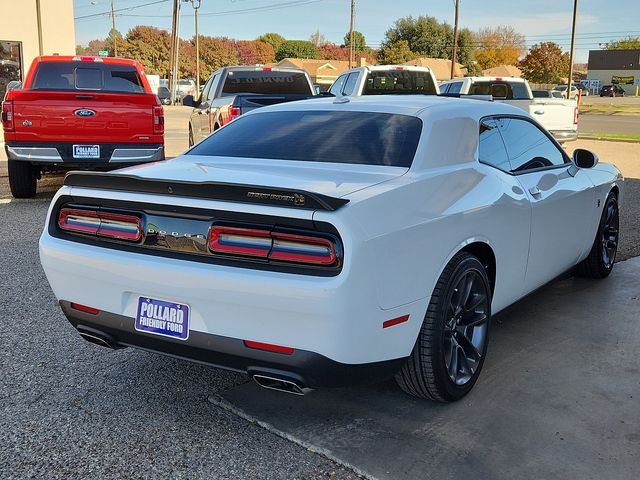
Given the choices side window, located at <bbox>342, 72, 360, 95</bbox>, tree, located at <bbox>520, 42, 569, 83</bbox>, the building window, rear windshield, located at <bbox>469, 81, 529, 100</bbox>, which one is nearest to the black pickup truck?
side window, located at <bbox>342, 72, 360, 95</bbox>

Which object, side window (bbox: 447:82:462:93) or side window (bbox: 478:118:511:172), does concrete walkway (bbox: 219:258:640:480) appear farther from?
side window (bbox: 447:82:462:93)

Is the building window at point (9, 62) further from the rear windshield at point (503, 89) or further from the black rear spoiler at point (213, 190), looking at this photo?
the black rear spoiler at point (213, 190)

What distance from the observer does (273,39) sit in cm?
13200

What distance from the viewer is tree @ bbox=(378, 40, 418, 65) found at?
86.8 meters

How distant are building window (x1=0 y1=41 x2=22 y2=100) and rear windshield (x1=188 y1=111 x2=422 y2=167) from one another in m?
23.2

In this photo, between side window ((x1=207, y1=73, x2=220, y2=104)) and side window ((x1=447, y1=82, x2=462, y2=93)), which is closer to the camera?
side window ((x1=207, y1=73, x2=220, y2=104))

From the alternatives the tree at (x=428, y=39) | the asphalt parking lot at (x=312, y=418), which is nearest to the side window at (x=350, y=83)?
the asphalt parking lot at (x=312, y=418)

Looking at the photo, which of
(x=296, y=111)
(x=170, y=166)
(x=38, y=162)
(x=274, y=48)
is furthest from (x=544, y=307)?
(x=274, y=48)

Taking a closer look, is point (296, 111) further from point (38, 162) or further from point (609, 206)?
point (38, 162)

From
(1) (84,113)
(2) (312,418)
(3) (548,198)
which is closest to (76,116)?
(1) (84,113)

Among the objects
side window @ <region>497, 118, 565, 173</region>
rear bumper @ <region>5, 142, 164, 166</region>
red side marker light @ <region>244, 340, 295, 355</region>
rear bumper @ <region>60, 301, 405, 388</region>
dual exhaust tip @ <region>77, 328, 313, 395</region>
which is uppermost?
side window @ <region>497, 118, 565, 173</region>

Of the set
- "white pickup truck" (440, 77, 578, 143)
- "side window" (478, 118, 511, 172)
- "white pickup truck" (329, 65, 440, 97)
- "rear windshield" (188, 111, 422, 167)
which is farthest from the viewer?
"white pickup truck" (440, 77, 578, 143)

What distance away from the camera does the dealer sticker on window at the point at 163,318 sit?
3.01 meters

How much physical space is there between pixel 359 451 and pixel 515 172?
2.07 meters
